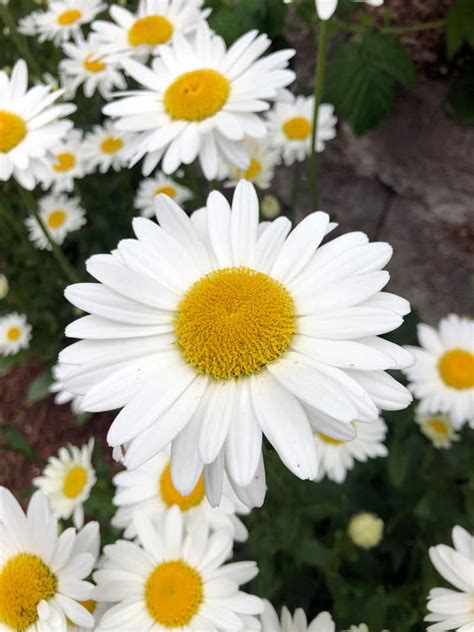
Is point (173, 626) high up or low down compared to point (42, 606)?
down

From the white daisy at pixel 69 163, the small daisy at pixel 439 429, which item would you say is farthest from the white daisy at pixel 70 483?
the white daisy at pixel 69 163

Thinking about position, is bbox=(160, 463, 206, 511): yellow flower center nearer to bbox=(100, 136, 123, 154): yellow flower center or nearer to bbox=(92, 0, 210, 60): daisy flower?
bbox=(92, 0, 210, 60): daisy flower

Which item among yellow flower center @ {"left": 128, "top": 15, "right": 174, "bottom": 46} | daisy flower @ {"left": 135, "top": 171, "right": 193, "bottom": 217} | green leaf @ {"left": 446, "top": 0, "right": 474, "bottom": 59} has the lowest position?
daisy flower @ {"left": 135, "top": 171, "right": 193, "bottom": 217}

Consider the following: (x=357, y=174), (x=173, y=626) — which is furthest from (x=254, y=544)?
(x=357, y=174)

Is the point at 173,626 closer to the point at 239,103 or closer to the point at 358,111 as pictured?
the point at 239,103

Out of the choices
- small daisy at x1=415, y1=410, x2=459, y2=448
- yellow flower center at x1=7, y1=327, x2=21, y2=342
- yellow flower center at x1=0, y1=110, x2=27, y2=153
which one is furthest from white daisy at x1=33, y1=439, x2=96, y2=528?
small daisy at x1=415, y1=410, x2=459, y2=448

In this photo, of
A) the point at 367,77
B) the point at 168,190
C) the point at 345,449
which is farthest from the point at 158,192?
the point at 345,449

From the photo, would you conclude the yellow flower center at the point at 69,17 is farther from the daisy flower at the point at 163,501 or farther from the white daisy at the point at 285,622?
the white daisy at the point at 285,622
